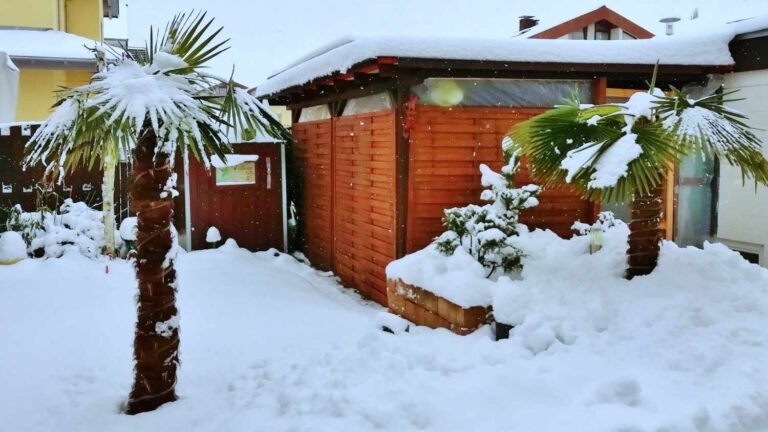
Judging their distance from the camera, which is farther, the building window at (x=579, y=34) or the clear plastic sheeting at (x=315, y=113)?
the building window at (x=579, y=34)

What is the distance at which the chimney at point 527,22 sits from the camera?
16967mm

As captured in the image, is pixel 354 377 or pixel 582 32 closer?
pixel 354 377

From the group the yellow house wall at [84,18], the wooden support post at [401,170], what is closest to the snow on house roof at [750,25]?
the wooden support post at [401,170]

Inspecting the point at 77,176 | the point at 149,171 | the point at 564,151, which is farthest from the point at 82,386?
the point at 77,176

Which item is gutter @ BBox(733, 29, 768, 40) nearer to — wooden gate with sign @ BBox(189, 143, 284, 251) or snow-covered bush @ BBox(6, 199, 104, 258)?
wooden gate with sign @ BBox(189, 143, 284, 251)

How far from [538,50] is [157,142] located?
14.4 ft

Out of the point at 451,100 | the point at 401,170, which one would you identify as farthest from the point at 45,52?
the point at 451,100

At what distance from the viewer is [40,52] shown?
1238 cm

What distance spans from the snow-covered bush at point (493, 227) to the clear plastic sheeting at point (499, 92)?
44.2 inches

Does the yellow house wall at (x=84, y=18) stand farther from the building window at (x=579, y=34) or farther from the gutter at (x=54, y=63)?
the building window at (x=579, y=34)

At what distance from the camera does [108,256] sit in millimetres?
8883

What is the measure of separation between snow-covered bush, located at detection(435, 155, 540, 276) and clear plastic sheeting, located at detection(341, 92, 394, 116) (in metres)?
1.66

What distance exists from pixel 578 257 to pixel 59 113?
4.01m

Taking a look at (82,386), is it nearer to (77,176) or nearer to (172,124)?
(172,124)
